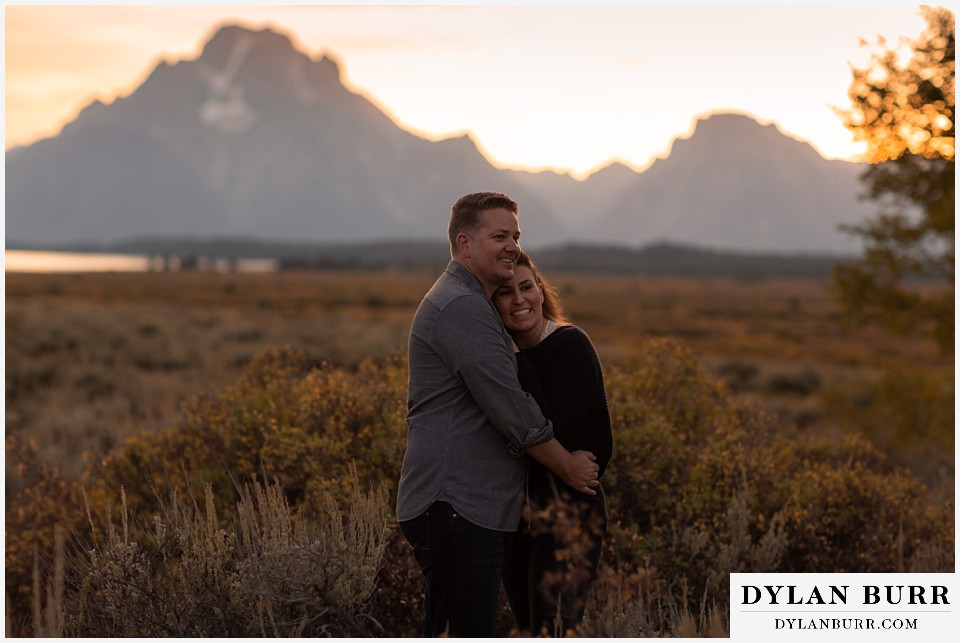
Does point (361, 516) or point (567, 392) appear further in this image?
point (361, 516)

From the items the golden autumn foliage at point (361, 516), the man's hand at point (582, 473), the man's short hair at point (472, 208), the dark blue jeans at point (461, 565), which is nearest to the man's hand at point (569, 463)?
the man's hand at point (582, 473)

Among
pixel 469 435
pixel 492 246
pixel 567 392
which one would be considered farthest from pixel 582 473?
pixel 492 246

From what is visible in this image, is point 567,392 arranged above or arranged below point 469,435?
above

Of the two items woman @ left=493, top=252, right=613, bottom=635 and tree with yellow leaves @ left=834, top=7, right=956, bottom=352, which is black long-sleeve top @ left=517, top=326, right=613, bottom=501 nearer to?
woman @ left=493, top=252, right=613, bottom=635

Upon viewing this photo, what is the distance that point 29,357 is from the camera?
61.9 ft

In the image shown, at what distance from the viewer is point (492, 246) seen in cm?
352

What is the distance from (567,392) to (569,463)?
28cm

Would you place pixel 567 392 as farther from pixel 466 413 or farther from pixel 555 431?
pixel 466 413

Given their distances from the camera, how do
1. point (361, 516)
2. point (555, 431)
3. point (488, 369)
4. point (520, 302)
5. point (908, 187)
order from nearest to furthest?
point (488, 369) < point (555, 431) < point (520, 302) < point (361, 516) < point (908, 187)

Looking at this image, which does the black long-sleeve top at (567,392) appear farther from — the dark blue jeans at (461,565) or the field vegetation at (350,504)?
the field vegetation at (350,504)

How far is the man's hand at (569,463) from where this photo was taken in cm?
343

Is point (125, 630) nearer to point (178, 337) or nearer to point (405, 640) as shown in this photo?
point (405, 640)

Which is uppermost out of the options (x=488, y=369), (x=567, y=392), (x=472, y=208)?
(x=472, y=208)

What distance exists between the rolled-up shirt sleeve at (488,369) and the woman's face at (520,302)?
314 millimetres
